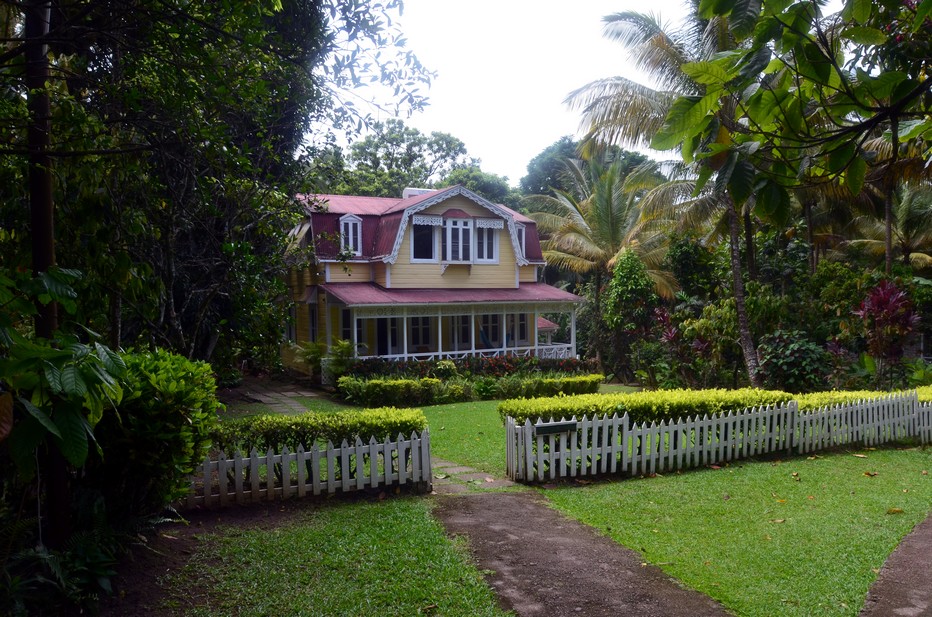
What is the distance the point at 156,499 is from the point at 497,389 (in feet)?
48.5

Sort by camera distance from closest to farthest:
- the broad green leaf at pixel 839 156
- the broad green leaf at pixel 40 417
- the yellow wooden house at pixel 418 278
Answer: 1. the broad green leaf at pixel 40 417
2. the broad green leaf at pixel 839 156
3. the yellow wooden house at pixel 418 278

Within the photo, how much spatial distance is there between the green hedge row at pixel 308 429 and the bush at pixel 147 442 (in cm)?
180

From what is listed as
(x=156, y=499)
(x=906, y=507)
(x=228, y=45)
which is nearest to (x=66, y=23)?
Answer: (x=228, y=45)

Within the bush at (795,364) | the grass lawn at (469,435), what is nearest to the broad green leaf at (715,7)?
the grass lawn at (469,435)

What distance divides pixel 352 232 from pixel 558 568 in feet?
64.5

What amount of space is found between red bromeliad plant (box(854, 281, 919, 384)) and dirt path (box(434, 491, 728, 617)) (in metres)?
12.1

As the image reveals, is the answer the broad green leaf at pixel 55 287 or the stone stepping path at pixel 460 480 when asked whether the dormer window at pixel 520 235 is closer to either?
the stone stepping path at pixel 460 480

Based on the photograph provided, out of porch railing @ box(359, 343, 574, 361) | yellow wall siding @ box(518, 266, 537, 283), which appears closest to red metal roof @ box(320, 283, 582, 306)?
yellow wall siding @ box(518, 266, 537, 283)

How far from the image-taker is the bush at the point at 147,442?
5.61m

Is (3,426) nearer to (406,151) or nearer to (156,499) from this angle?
(156,499)

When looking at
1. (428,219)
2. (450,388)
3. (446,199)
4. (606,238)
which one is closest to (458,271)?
(428,219)

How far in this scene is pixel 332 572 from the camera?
579cm

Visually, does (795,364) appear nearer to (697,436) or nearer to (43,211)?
(697,436)

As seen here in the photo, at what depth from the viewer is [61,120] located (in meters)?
5.14
